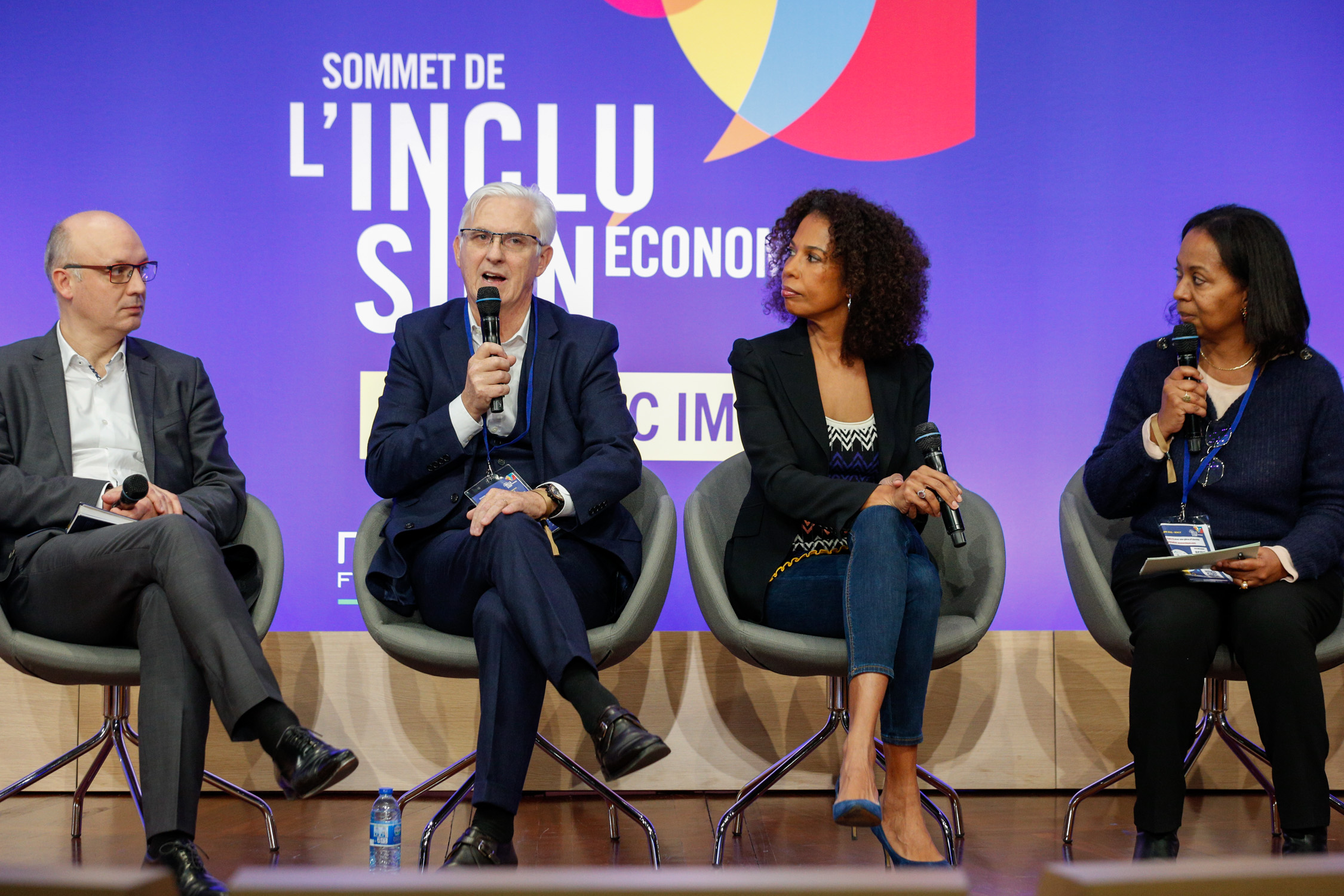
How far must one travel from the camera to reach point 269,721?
218 cm

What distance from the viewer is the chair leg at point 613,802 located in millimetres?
2453

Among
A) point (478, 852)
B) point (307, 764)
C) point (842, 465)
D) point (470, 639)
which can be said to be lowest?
point (478, 852)

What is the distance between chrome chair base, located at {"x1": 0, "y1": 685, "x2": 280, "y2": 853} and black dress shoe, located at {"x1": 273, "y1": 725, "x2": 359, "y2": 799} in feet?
2.03

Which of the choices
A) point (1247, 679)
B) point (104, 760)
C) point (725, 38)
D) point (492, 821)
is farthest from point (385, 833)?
point (725, 38)

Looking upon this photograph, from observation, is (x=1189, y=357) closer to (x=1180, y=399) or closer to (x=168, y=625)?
(x=1180, y=399)

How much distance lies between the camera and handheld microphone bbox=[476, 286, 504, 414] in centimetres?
260

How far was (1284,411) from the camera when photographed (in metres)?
2.75

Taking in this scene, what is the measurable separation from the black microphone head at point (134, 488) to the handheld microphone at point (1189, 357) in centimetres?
231

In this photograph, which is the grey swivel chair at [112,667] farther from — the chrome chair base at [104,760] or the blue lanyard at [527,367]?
the blue lanyard at [527,367]

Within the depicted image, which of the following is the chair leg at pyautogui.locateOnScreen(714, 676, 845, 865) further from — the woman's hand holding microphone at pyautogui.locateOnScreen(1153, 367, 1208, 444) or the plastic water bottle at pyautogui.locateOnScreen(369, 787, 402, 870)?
the woman's hand holding microphone at pyautogui.locateOnScreen(1153, 367, 1208, 444)

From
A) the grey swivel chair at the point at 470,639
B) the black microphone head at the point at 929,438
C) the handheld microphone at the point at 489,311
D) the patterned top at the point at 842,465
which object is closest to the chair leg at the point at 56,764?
the grey swivel chair at the point at 470,639

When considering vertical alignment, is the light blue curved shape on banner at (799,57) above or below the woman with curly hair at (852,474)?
above

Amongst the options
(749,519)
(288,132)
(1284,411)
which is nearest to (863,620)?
(749,519)

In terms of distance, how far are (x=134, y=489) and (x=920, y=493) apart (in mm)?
1683
